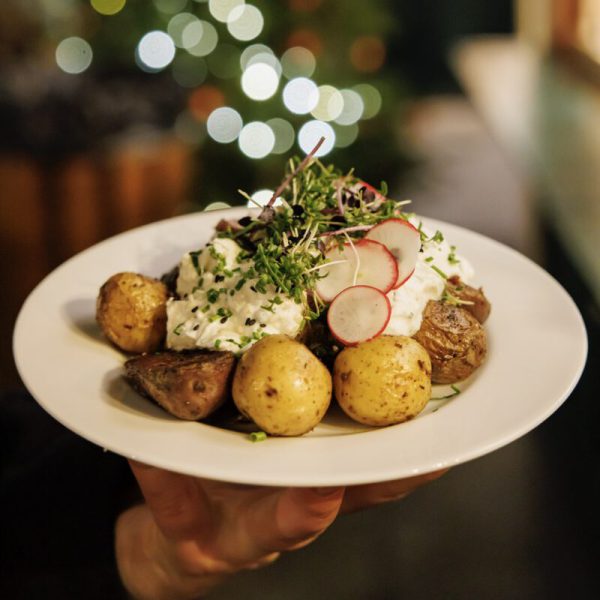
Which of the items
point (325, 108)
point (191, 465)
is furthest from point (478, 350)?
point (325, 108)

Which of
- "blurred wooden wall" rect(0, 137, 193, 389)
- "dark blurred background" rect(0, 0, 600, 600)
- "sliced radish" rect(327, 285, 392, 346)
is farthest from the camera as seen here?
"blurred wooden wall" rect(0, 137, 193, 389)

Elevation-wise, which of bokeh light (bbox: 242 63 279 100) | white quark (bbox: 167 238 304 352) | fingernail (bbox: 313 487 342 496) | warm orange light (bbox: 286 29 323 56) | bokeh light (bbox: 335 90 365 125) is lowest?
fingernail (bbox: 313 487 342 496)

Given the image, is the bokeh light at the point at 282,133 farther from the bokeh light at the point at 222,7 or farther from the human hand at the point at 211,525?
the human hand at the point at 211,525

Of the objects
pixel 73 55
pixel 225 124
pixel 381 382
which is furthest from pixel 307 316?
pixel 73 55

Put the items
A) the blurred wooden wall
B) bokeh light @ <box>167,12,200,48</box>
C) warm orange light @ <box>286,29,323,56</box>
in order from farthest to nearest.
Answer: warm orange light @ <box>286,29,323,56</box> → bokeh light @ <box>167,12,200,48</box> → the blurred wooden wall

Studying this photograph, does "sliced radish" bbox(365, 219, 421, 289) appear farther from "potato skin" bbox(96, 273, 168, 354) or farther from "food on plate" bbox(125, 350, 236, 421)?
"potato skin" bbox(96, 273, 168, 354)

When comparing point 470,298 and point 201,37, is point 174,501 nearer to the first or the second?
point 470,298

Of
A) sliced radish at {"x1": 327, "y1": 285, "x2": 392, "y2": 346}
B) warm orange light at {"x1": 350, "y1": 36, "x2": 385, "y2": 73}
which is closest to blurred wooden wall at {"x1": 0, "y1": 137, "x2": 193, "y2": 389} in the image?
warm orange light at {"x1": 350, "y1": 36, "x2": 385, "y2": 73}
